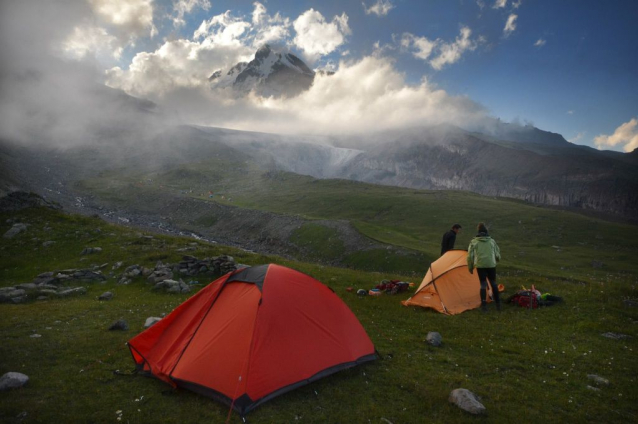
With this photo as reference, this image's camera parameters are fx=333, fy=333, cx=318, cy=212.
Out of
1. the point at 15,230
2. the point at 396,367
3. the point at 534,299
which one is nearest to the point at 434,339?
the point at 396,367

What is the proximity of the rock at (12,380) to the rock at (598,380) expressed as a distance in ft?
50.9

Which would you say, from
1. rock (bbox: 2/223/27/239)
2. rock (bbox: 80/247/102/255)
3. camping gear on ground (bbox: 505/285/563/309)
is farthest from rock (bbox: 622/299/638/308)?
rock (bbox: 2/223/27/239)

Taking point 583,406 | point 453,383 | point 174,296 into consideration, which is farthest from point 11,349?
point 583,406

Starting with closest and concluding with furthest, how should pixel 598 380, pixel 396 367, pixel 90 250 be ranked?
pixel 598 380 → pixel 396 367 → pixel 90 250

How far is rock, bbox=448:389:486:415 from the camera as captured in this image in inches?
311

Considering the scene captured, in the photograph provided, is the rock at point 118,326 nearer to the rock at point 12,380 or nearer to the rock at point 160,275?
the rock at point 12,380

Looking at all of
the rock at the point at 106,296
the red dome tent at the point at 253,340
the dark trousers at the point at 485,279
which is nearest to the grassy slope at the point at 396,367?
the red dome tent at the point at 253,340

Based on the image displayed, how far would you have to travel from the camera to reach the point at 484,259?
15445 millimetres

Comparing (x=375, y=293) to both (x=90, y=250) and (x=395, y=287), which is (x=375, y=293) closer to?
(x=395, y=287)

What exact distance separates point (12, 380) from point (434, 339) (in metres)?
12.7

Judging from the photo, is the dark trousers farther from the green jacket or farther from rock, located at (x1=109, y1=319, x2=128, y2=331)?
rock, located at (x1=109, y1=319, x2=128, y2=331)

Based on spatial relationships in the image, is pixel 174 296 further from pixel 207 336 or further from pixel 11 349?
pixel 207 336

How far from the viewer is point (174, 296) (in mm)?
19109

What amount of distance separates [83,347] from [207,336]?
5.41m
